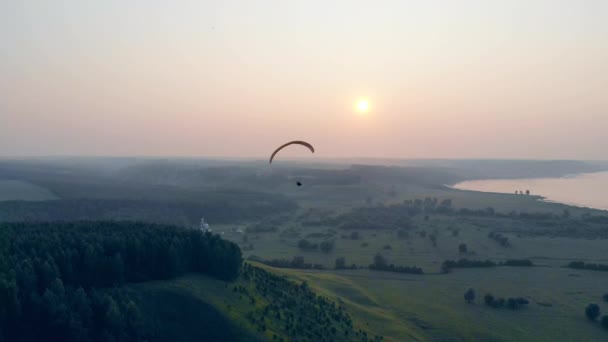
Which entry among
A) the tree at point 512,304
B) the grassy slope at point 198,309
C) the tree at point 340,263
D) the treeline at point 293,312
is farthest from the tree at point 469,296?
the grassy slope at point 198,309

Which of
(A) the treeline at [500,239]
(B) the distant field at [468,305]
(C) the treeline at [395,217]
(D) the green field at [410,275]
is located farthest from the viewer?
(C) the treeline at [395,217]

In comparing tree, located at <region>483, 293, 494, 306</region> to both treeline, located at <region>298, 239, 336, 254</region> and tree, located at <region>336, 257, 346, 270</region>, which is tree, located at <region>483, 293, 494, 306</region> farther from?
treeline, located at <region>298, 239, 336, 254</region>

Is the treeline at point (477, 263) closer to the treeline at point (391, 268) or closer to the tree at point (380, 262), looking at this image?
the treeline at point (391, 268)

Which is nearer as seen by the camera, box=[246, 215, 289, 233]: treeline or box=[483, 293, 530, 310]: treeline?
box=[483, 293, 530, 310]: treeline

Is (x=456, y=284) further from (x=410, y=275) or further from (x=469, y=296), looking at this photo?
(x=469, y=296)

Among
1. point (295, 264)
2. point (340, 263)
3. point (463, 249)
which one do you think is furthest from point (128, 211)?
point (463, 249)

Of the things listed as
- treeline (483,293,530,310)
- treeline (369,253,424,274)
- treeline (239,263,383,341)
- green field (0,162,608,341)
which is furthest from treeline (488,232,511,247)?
treeline (239,263,383,341)
